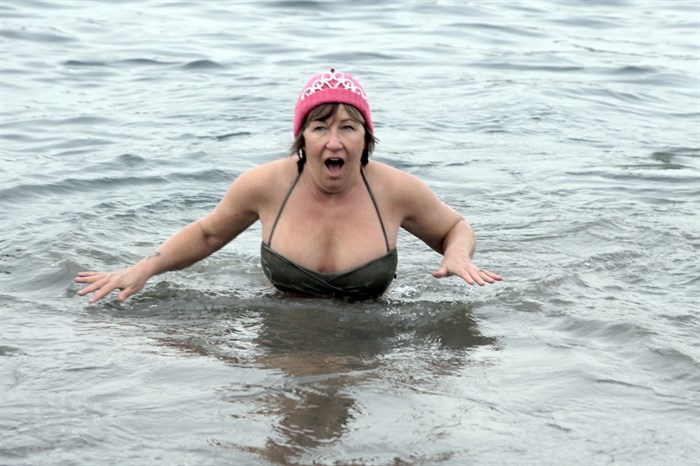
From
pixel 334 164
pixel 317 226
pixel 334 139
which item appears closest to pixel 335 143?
pixel 334 139

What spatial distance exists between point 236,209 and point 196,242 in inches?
11.9

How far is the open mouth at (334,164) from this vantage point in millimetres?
6273

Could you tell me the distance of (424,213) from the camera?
21.9ft

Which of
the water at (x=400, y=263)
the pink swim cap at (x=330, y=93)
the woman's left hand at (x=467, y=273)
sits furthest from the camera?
the pink swim cap at (x=330, y=93)

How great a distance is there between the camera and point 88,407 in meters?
5.02

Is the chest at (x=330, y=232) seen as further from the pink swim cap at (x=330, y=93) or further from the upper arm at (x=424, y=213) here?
the pink swim cap at (x=330, y=93)

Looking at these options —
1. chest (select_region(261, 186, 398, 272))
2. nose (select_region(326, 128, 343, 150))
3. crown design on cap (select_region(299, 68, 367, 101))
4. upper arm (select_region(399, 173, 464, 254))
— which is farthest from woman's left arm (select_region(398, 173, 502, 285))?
crown design on cap (select_region(299, 68, 367, 101))

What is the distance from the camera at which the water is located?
193 inches

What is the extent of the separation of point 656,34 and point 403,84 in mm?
5986

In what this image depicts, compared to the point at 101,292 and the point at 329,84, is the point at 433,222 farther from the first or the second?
the point at 101,292

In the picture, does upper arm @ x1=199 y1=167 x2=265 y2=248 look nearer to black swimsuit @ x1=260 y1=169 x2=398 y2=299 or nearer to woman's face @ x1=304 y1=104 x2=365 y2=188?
black swimsuit @ x1=260 y1=169 x2=398 y2=299

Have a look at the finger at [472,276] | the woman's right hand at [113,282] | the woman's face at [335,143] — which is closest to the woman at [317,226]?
the woman's right hand at [113,282]

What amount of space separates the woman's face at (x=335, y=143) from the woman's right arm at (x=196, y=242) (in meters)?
0.45

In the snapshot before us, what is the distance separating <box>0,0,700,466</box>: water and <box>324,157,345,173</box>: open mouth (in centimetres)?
80
